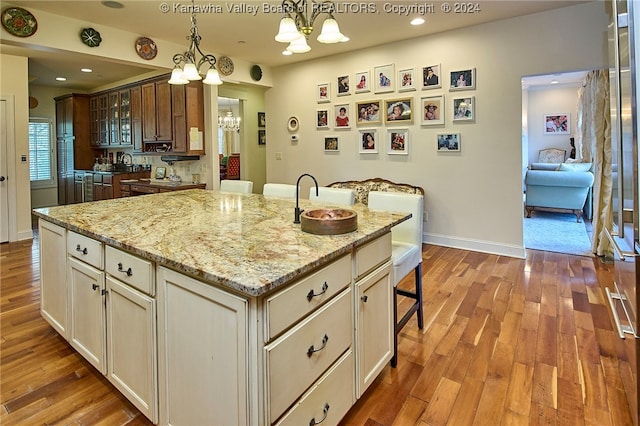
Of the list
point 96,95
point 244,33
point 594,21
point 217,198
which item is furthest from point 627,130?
point 96,95

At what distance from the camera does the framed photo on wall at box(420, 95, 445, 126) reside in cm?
453

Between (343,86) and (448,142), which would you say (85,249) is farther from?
(343,86)

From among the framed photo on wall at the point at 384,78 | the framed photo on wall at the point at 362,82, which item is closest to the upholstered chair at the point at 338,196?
the framed photo on wall at the point at 384,78

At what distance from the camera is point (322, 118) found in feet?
18.3

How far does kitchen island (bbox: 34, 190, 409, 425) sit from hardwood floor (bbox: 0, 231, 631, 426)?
6.8 inches

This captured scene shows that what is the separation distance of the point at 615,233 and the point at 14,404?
314 centimetres

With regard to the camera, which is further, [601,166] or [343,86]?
[343,86]

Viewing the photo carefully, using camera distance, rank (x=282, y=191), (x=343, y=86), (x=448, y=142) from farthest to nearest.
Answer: (x=343, y=86), (x=448, y=142), (x=282, y=191)

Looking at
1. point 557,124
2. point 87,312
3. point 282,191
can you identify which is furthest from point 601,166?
point 557,124

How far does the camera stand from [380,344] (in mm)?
1896

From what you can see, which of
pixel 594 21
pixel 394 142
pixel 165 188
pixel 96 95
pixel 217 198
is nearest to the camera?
pixel 217 198

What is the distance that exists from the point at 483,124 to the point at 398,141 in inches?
41.4

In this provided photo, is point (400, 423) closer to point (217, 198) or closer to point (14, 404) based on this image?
point (14, 404)

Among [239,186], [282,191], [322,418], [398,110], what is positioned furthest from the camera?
[398,110]
